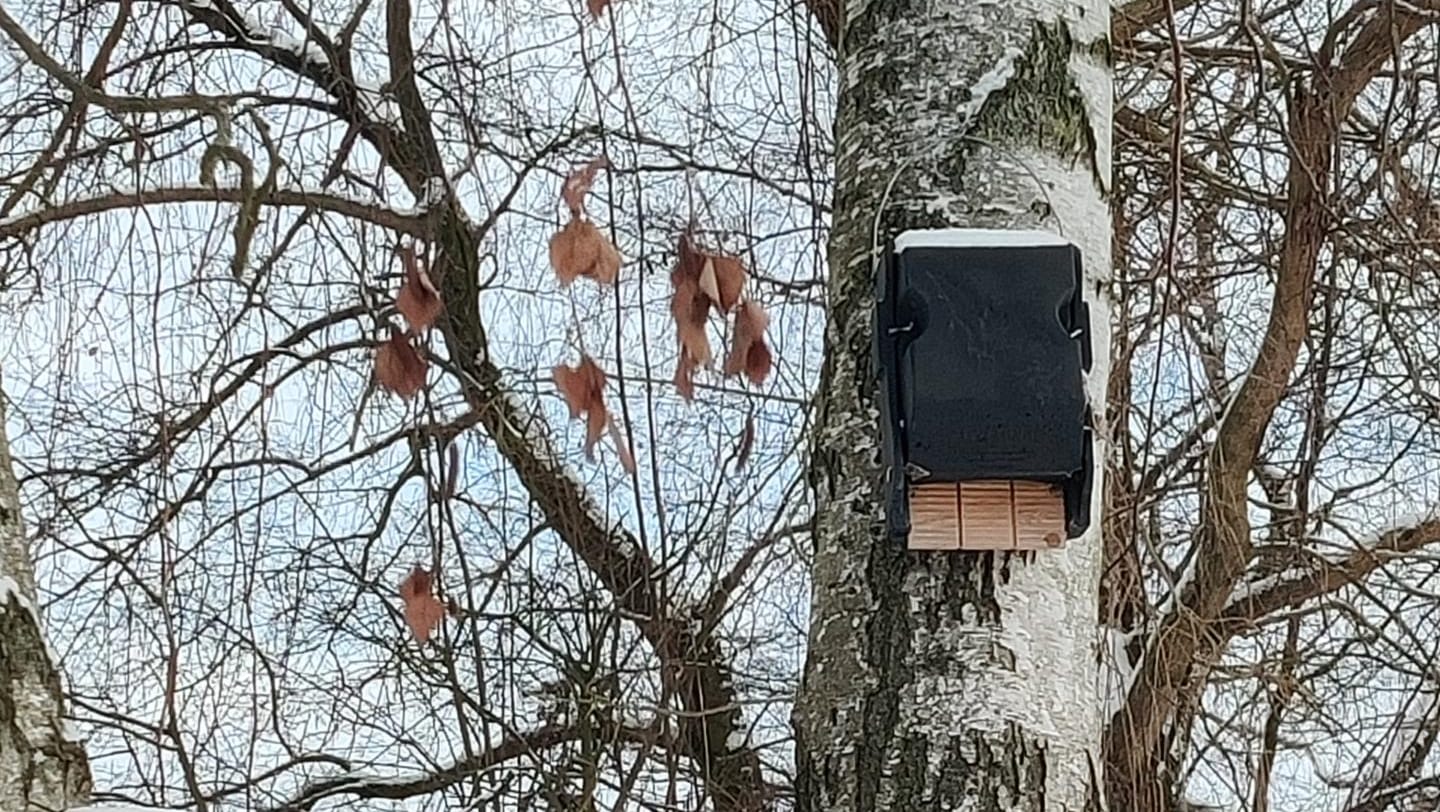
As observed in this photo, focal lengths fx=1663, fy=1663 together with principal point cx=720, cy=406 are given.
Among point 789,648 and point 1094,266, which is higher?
point 1094,266

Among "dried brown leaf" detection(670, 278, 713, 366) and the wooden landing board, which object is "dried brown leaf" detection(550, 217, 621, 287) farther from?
the wooden landing board

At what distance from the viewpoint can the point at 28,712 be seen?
4.59 feet

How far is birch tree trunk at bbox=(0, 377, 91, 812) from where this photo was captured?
1.38 m

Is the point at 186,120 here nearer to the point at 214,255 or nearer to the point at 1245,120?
the point at 214,255

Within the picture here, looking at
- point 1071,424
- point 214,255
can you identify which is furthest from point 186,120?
point 1071,424

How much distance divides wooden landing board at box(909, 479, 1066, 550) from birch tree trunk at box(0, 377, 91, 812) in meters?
0.82

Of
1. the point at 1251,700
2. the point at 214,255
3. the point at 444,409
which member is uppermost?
the point at 214,255

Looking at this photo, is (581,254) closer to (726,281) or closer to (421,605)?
(726,281)

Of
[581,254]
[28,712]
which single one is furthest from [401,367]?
[28,712]

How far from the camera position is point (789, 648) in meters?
2.46

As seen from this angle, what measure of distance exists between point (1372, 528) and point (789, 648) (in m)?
0.92

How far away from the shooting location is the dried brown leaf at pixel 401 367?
1311 millimetres

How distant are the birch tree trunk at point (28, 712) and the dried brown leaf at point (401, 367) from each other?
391mm

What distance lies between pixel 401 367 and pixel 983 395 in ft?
1.70
